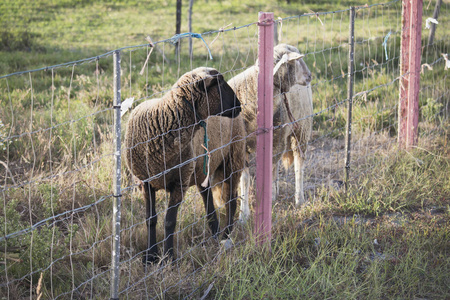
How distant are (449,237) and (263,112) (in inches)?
75.3

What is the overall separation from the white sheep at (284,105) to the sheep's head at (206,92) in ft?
1.55

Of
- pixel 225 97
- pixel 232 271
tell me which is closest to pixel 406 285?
pixel 232 271

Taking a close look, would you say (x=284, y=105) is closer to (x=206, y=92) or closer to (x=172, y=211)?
(x=206, y=92)

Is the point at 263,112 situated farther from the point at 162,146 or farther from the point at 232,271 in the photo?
the point at 232,271

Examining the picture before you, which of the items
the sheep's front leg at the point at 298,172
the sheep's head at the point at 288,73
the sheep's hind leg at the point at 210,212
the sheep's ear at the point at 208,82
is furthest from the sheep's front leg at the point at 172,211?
the sheep's front leg at the point at 298,172

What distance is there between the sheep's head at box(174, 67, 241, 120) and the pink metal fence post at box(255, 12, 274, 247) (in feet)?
0.92

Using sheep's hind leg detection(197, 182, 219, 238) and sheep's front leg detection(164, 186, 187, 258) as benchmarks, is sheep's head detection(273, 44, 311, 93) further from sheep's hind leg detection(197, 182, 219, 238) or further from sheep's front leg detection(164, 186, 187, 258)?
sheep's front leg detection(164, 186, 187, 258)

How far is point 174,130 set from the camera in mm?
3701

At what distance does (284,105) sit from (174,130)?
1548 millimetres

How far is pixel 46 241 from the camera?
148 inches

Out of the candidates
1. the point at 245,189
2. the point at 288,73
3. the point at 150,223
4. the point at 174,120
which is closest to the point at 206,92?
the point at 174,120

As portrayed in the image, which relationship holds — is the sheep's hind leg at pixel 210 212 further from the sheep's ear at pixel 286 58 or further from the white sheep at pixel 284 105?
the sheep's ear at pixel 286 58

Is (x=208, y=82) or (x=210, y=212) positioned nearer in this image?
(x=208, y=82)

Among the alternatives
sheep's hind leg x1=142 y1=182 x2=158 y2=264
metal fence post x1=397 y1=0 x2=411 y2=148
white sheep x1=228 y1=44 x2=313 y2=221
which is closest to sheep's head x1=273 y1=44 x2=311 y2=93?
white sheep x1=228 y1=44 x2=313 y2=221
